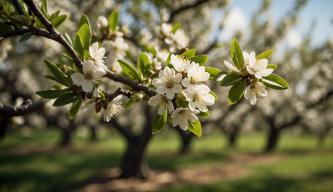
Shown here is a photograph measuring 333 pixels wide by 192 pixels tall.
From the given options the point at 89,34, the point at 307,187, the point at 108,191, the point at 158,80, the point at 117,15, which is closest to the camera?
the point at 158,80

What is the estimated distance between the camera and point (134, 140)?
9.08m

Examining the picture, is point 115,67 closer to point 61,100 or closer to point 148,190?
point 61,100

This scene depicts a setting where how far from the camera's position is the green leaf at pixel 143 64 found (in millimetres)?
2258

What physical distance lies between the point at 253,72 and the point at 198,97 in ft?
1.13

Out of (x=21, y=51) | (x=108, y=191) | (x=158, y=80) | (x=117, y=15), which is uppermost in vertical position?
(x=21, y=51)

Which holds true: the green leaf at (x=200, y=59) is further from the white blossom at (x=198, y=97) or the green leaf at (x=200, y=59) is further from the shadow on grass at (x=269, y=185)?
the shadow on grass at (x=269, y=185)

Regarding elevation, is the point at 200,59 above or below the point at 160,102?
above

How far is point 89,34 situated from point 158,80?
0.56 meters

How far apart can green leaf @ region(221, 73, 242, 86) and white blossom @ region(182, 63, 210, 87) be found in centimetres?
10

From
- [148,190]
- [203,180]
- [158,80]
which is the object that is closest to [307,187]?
[203,180]

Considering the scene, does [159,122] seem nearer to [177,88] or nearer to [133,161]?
[177,88]

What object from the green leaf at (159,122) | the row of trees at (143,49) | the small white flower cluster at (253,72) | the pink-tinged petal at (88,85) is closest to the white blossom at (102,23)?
the row of trees at (143,49)

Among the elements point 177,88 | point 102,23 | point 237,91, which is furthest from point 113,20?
point 237,91

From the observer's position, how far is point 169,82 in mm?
1877
